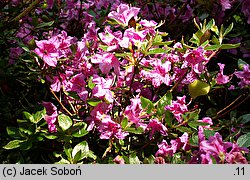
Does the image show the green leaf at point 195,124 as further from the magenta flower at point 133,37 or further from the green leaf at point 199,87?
the magenta flower at point 133,37

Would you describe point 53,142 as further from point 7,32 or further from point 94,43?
point 7,32

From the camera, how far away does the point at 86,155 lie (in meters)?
1.37

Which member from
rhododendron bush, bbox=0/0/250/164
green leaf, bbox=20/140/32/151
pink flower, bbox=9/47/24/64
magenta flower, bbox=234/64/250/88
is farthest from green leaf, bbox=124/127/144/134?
pink flower, bbox=9/47/24/64

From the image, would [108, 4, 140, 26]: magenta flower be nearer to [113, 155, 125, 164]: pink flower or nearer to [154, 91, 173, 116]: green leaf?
[154, 91, 173, 116]: green leaf

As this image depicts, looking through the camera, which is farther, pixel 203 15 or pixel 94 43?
pixel 203 15

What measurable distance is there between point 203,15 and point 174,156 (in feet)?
3.13

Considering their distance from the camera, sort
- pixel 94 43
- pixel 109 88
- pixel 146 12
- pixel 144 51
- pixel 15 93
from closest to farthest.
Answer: pixel 144 51, pixel 109 88, pixel 94 43, pixel 15 93, pixel 146 12

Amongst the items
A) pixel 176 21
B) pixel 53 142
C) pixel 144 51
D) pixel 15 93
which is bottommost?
pixel 53 142

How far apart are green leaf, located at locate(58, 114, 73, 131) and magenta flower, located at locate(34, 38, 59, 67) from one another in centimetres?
18

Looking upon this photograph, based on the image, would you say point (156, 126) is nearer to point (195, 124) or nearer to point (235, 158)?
point (195, 124)

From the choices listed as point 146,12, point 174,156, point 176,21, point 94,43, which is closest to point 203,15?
point 176,21

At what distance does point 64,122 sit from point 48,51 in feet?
0.79

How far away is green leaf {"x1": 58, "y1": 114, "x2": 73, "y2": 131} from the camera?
54.7 inches

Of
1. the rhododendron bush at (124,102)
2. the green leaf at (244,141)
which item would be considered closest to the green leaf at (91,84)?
the rhododendron bush at (124,102)
